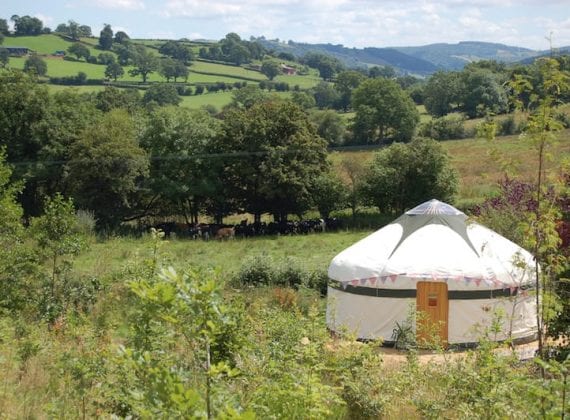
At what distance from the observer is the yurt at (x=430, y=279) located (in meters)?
12.6

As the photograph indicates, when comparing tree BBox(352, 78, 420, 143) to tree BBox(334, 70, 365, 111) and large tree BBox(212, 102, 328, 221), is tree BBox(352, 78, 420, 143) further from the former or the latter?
tree BBox(334, 70, 365, 111)

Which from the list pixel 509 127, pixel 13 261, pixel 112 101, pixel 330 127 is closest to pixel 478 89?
pixel 509 127

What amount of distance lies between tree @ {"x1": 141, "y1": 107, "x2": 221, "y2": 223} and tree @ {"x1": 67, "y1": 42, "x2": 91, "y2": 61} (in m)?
74.7

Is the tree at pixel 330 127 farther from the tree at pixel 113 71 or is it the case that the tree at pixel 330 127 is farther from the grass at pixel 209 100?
the tree at pixel 113 71

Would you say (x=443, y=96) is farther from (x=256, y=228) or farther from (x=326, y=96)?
(x=256, y=228)

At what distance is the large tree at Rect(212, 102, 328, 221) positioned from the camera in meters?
26.2

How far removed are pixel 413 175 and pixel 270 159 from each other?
582 centimetres

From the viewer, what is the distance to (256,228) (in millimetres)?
26656

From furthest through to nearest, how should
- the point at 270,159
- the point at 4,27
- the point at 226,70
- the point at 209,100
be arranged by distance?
the point at 4,27 → the point at 226,70 → the point at 209,100 → the point at 270,159

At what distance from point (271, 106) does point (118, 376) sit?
24.8 meters

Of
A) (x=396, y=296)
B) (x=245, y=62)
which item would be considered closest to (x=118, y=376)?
(x=396, y=296)

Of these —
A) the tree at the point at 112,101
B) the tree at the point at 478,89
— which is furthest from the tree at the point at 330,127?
the tree at the point at 478,89

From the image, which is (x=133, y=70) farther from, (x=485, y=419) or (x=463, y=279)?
(x=485, y=419)

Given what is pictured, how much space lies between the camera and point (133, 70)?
94.9 m
